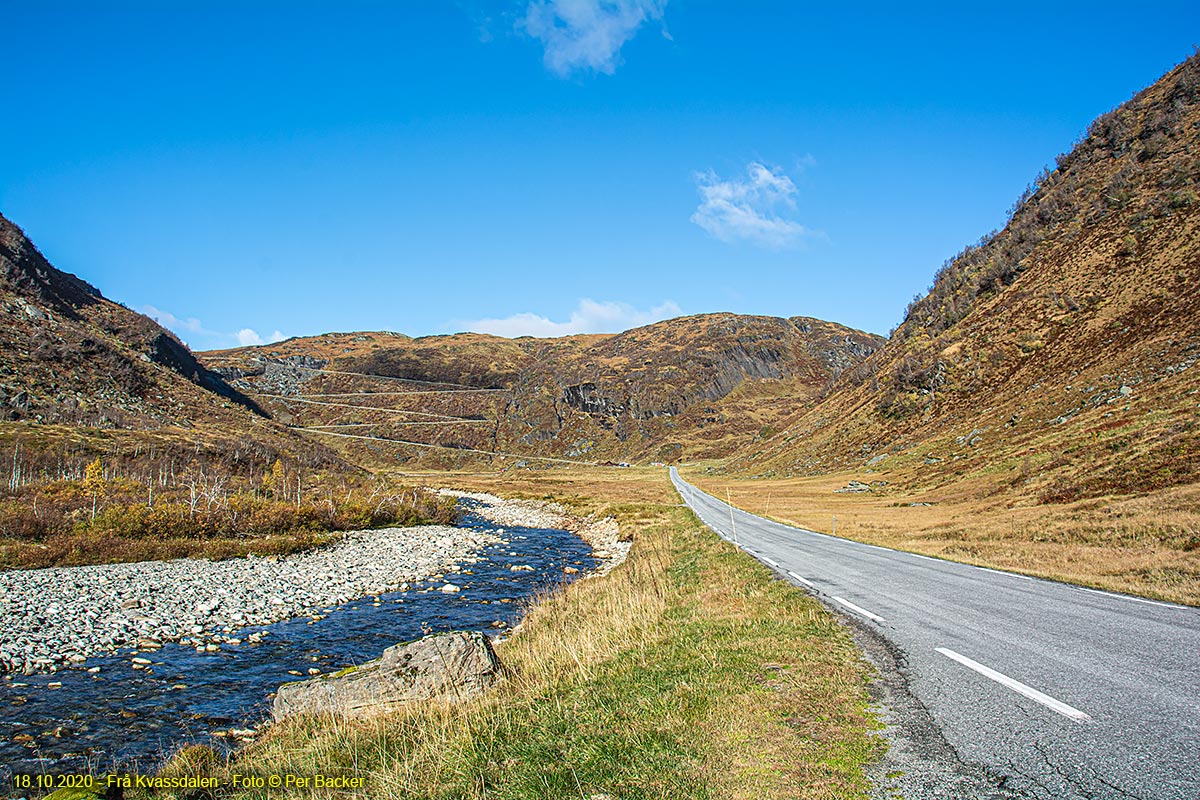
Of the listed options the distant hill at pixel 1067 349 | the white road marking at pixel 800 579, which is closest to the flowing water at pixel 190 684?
the white road marking at pixel 800 579

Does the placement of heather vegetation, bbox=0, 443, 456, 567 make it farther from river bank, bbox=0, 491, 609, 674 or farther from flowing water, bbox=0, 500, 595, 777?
flowing water, bbox=0, 500, 595, 777

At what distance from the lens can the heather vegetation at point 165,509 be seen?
30.0m

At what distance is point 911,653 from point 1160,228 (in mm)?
69623

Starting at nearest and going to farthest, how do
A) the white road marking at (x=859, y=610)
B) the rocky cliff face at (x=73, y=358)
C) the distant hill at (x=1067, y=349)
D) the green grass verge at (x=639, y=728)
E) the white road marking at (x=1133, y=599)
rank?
the green grass verge at (x=639, y=728) → the white road marking at (x=1133, y=599) → the white road marking at (x=859, y=610) → the distant hill at (x=1067, y=349) → the rocky cliff face at (x=73, y=358)

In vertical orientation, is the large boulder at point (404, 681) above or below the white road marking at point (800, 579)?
below

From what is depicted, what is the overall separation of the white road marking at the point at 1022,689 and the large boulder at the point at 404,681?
288 inches

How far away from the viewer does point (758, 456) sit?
3962 inches

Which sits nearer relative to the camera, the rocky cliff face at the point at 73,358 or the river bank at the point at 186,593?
the river bank at the point at 186,593

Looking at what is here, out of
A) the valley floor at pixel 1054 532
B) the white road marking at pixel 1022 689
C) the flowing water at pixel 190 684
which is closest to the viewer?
the white road marking at pixel 1022 689

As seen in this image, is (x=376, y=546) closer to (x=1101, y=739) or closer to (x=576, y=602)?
(x=576, y=602)

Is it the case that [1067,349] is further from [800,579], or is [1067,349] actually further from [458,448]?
[458,448]

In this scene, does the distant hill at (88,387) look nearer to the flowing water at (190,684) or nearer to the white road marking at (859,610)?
the flowing water at (190,684)

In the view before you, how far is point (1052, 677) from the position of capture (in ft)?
23.4

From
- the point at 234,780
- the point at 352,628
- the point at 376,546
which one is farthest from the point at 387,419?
the point at 234,780
